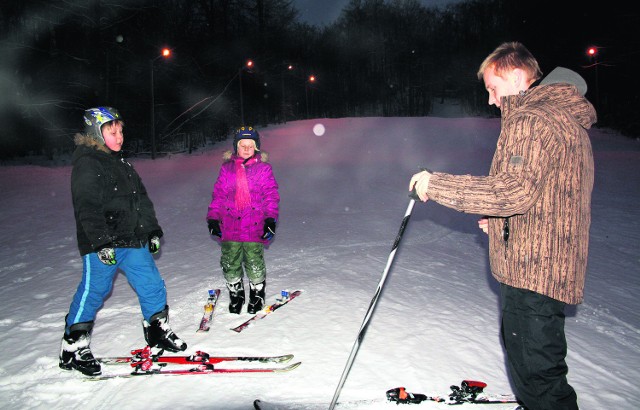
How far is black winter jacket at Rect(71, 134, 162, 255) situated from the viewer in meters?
3.10

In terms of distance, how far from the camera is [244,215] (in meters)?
4.18

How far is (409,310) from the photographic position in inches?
171

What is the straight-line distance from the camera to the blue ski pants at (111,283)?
10.4ft

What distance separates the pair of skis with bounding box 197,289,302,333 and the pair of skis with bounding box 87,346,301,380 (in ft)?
1.80

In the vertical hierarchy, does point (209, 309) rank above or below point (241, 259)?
below

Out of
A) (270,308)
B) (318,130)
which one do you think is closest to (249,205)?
(270,308)

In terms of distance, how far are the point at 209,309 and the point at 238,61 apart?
1322 inches

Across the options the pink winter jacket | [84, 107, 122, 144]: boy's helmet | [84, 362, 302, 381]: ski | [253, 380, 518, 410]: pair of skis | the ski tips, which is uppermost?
[84, 107, 122, 144]: boy's helmet

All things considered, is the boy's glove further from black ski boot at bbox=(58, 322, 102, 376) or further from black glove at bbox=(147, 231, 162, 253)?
black ski boot at bbox=(58, 322, 102, 376)

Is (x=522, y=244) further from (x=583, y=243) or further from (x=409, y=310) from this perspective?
(x=409, y=310)

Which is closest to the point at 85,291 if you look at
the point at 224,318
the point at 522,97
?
the point at 224,318

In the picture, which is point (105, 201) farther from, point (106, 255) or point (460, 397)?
point (460, 397)

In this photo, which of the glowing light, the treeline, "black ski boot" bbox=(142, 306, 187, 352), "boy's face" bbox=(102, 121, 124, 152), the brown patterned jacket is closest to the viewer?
the brown patterned jacket

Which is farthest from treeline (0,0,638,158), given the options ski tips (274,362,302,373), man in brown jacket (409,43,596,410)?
man in brown jacket (409,43,596,410)
